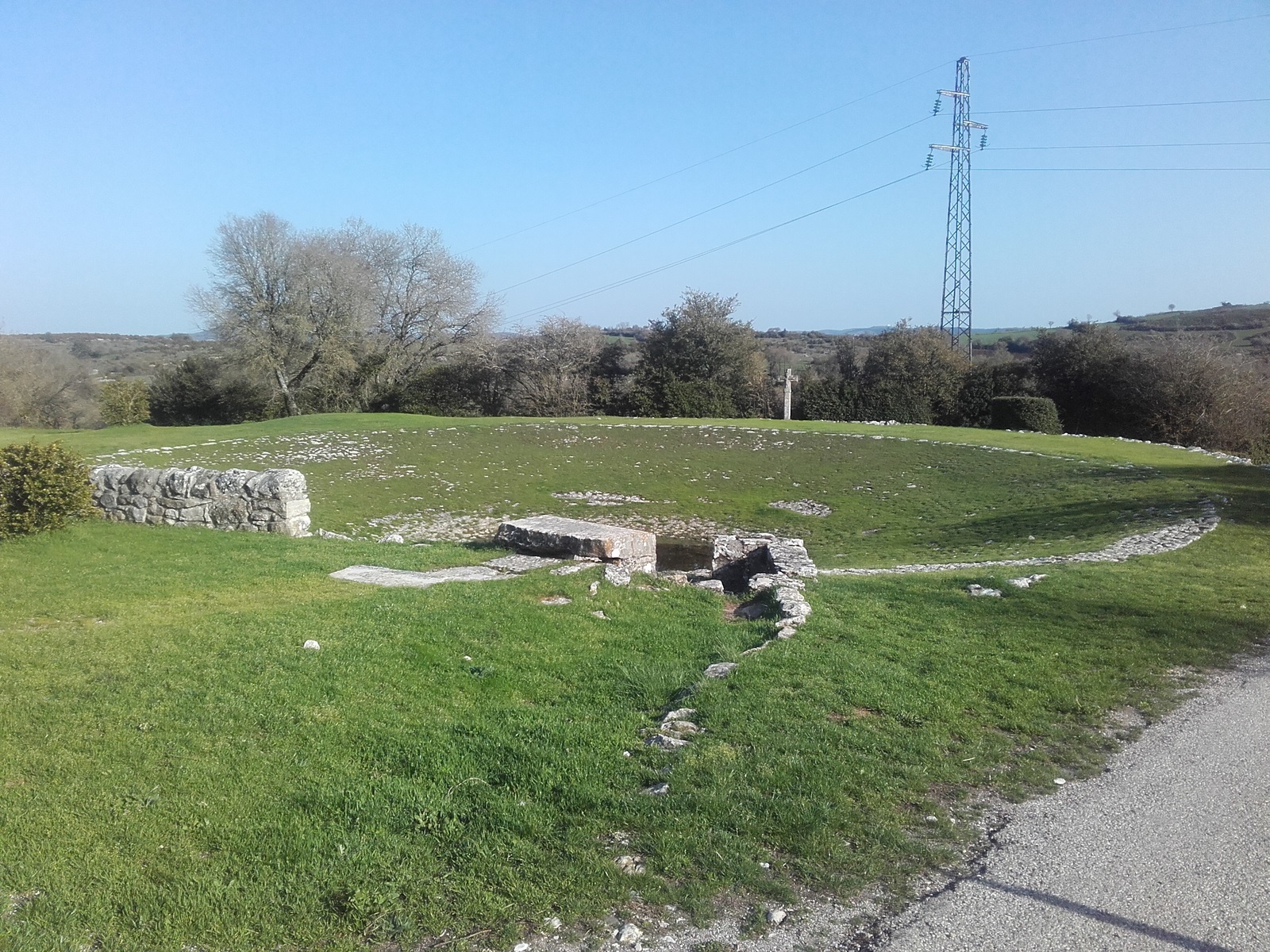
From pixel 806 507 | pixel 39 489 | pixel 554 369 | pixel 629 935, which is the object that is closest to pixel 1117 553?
pixel 806 507

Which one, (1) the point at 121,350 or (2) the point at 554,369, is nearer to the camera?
(2) the point at 554,369

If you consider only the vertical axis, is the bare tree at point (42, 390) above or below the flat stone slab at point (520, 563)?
above

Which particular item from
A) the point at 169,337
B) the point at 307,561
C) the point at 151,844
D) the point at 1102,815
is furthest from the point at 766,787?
the point at 169,337

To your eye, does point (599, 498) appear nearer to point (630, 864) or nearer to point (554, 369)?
point (630, 864)

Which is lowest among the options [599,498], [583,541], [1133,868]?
[1133,868]

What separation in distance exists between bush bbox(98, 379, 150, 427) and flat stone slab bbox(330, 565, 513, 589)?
1498 inches

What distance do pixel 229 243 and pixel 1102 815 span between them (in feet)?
148

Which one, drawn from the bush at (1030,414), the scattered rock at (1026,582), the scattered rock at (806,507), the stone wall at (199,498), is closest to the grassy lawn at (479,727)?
the scattered rock at (1026,582)

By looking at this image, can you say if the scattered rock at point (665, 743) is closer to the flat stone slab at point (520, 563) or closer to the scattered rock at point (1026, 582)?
the flat stone slab at point (520, 563)

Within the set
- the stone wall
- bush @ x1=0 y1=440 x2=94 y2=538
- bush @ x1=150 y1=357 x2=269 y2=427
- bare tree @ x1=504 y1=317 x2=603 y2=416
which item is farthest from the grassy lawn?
bush @ x1=150 y1=357 x2=269 y2=427

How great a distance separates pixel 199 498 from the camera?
1234 cm

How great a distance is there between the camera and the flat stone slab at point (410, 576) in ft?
30.5

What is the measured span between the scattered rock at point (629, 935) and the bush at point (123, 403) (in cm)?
4512

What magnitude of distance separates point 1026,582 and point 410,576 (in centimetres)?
753
